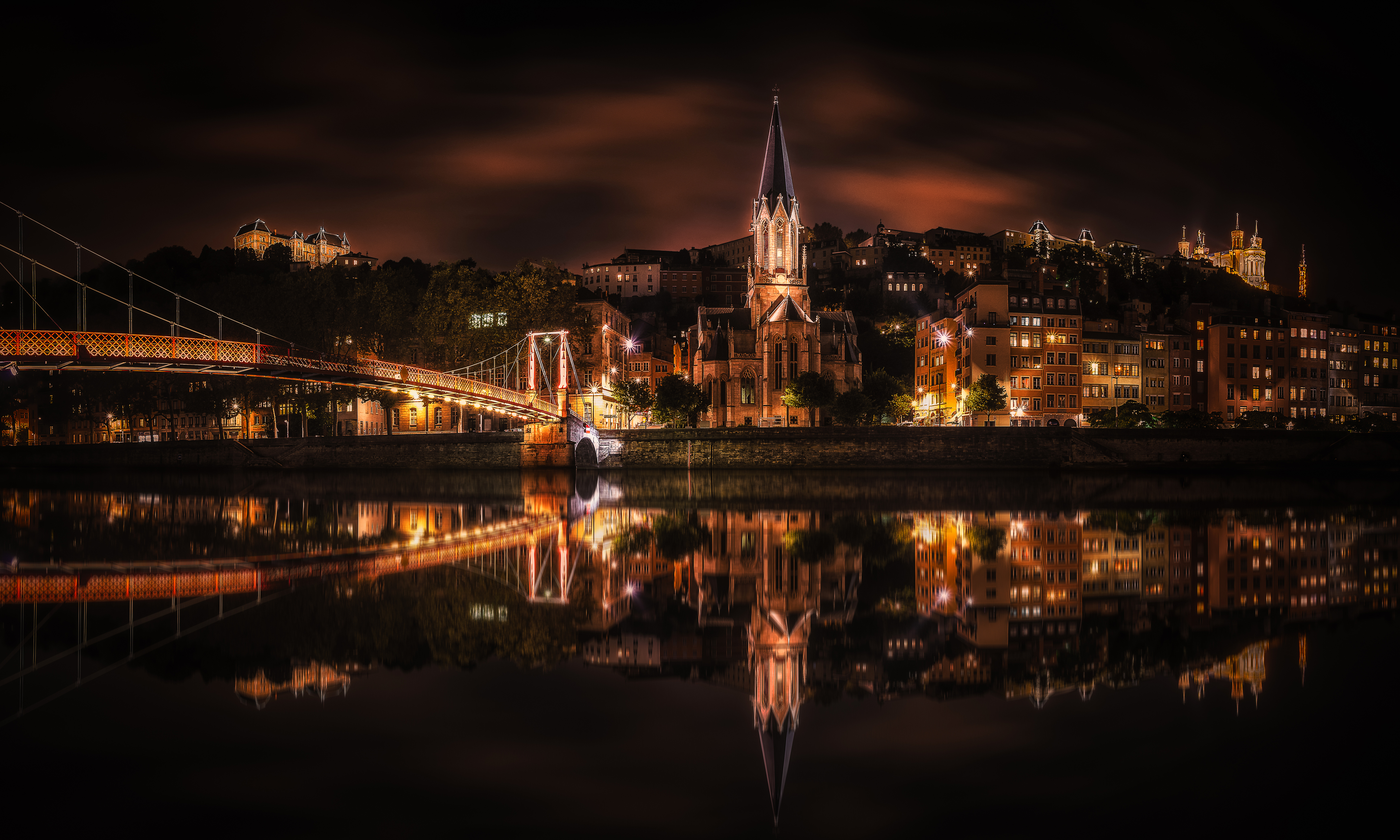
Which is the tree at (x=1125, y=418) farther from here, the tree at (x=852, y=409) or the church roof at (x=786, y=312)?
the church roof at (x=786, y=312)

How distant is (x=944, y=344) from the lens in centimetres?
7656

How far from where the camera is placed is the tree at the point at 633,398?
73250mm

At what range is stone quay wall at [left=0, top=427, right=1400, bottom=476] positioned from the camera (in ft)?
182

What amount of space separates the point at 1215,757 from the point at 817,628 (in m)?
4.83

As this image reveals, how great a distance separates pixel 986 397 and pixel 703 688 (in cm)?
6117

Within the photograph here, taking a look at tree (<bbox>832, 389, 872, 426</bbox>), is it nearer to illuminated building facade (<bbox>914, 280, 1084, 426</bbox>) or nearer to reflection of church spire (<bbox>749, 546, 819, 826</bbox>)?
illuminated building facade (<bbox>914, 280, 1084, 426</bbox>)

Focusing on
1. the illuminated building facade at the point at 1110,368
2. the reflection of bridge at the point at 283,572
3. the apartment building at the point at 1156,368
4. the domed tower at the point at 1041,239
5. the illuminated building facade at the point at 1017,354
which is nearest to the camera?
the reflection of bridge at the point at 283,572

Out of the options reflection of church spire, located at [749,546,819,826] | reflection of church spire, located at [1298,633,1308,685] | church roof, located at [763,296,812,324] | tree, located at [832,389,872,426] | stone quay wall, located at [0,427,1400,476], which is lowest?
reflection of church spire, located at [1298,633,1308,685]

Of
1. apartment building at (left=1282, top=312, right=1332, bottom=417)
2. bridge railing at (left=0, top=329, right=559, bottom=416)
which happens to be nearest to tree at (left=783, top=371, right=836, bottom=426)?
bridge railing at (left=0, top=329, right=559, bottom=416)

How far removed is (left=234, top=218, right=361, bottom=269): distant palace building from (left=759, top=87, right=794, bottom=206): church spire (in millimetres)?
92715

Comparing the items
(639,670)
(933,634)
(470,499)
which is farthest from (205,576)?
(470,499)

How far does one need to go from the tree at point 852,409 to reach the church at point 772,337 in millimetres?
3531

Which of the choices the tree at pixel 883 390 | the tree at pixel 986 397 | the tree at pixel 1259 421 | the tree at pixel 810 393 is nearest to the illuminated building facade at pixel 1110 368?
the tree at pixel 1259 421

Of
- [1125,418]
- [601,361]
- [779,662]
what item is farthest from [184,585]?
[601,361]
